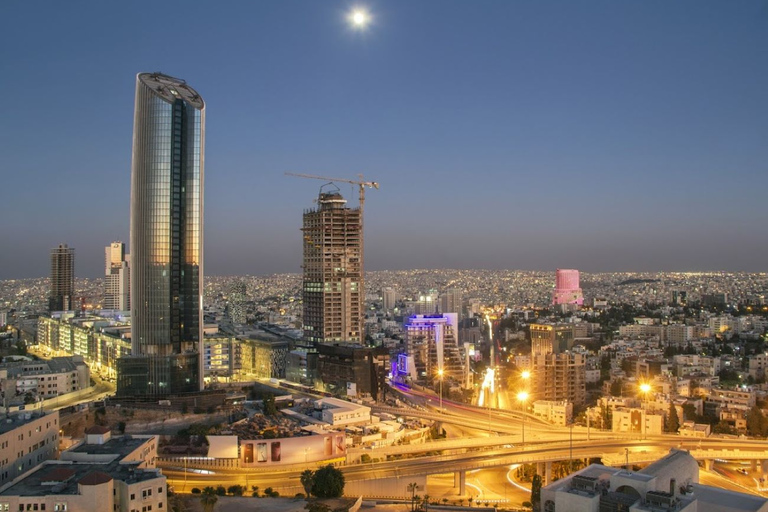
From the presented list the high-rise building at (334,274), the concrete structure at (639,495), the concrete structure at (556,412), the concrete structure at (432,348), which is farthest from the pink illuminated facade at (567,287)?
the concrete structure at (639,495)

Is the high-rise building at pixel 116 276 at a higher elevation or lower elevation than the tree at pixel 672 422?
higher

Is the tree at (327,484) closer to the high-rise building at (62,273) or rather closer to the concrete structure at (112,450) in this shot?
the concrete structure at (112,450)

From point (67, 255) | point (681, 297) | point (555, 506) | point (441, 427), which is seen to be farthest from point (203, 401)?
point (681, 297)

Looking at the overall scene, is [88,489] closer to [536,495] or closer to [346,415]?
[536,495]

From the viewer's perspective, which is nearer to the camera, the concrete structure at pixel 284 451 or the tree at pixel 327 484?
the tree at pixel 327 484

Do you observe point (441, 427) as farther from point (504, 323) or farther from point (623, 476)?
point (504, 323)

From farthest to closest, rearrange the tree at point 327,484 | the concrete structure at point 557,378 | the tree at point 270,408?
the concrete structure at point 557,378, the tree at point 270,408, the tree at point 327,484

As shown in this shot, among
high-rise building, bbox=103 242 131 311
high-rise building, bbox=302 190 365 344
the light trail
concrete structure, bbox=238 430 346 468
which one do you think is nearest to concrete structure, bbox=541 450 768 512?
the light trail
